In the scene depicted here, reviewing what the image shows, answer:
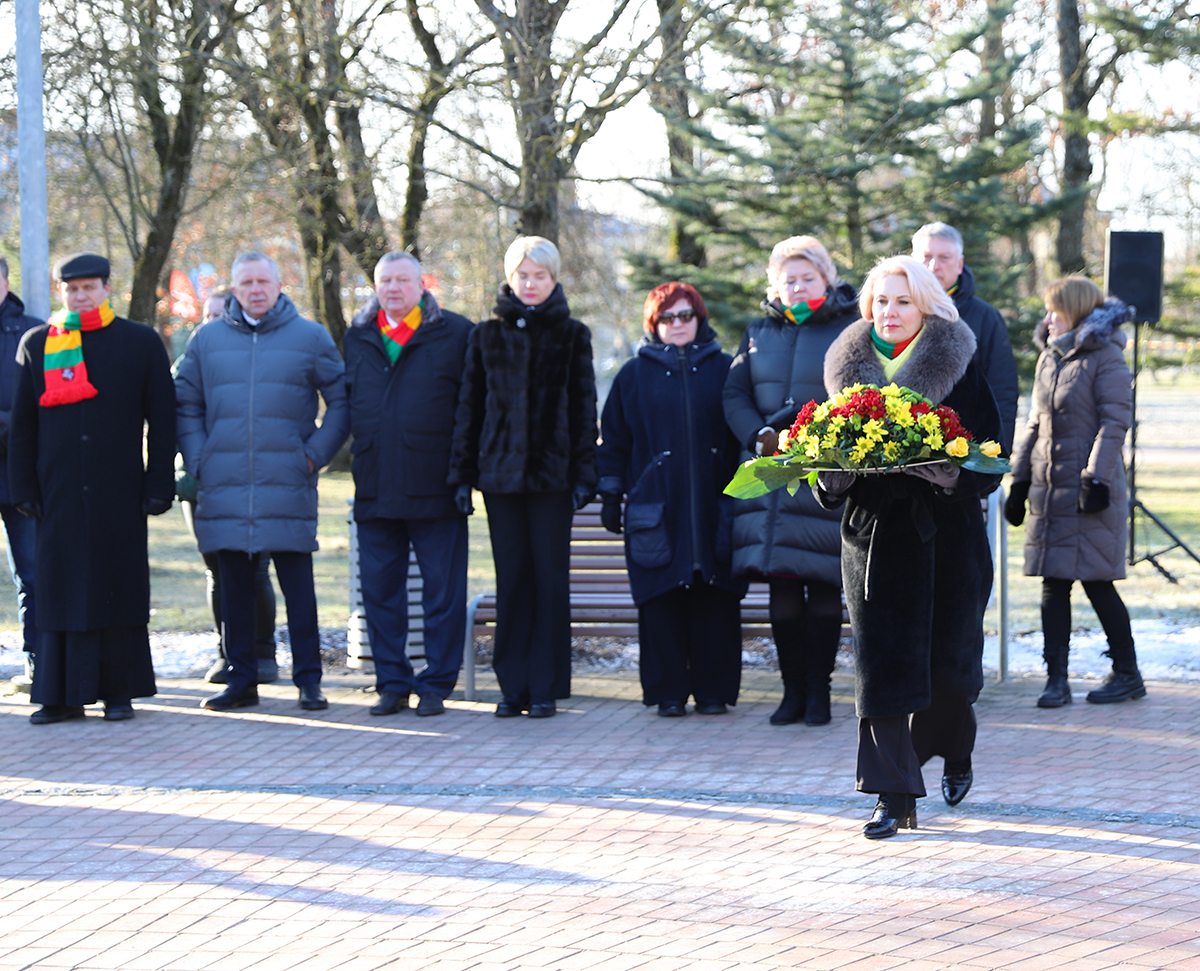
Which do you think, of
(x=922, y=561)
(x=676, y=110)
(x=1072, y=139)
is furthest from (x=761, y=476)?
(x=1072, y=139)

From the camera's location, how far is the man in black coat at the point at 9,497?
7074 mm

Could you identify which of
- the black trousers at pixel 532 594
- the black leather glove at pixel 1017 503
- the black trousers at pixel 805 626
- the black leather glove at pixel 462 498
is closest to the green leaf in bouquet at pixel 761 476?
the black trousers at pixel 805 626

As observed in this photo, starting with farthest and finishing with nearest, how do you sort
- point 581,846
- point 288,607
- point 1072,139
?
1. point 1072,139
2. point 288,607
3. point 581,846

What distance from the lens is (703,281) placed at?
1570 cm

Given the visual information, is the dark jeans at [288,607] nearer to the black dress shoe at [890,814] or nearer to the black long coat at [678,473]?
the black long coat at [678,473]

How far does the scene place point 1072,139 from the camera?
19250 millimetres

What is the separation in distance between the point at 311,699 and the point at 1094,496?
374 cm

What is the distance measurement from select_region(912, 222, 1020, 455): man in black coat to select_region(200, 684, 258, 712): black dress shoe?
370 centimetres

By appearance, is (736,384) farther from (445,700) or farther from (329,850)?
(329,850)

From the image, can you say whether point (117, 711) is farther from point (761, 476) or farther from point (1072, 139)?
point (1072, 139)

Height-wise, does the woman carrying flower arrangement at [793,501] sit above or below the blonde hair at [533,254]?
below

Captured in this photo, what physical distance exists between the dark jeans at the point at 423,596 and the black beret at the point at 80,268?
5.48ft

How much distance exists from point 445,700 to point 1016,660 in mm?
3110

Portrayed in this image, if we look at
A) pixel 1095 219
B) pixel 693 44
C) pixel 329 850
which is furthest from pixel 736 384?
pixel 1095 219
